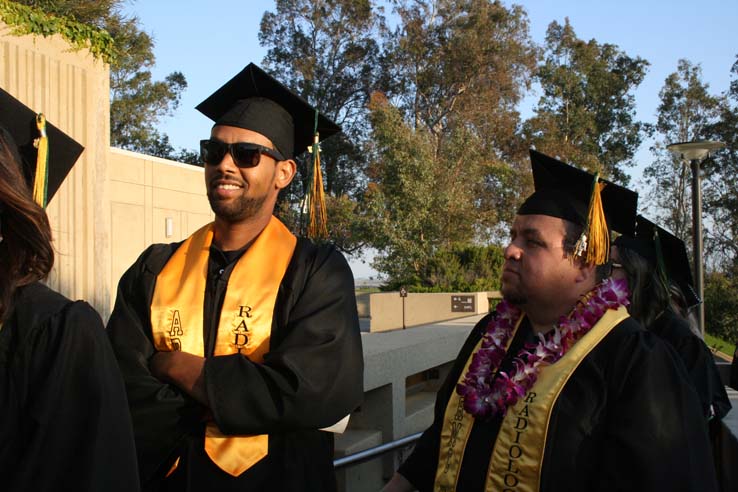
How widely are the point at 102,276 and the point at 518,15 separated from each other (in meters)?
31.6

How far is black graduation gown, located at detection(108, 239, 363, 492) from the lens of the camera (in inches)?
88.8

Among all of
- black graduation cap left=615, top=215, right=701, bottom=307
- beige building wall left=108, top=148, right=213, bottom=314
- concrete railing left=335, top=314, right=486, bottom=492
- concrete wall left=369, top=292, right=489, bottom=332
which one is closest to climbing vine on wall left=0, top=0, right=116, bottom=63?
beige building wall left=108, top=148, right=213, bottom=314

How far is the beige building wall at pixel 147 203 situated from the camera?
579 inches

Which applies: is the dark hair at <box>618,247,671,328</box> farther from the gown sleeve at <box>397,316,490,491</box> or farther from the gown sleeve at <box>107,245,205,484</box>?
the gown sleeve at <box>107,245,205,484</box>

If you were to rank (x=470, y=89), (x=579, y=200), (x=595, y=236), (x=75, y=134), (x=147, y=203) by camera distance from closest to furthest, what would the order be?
1. (x=595, y=236)
2. (x=579, y=200)
3. (x=75, y=134)
4. (x=147, y=203)
5. (x=470, y=89)

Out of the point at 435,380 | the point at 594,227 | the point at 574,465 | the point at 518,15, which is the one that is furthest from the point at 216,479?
the point at 518,15

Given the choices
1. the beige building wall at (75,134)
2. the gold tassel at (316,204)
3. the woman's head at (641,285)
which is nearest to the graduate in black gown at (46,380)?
the gold tassel at (316,204)

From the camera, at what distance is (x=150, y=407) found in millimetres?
2297

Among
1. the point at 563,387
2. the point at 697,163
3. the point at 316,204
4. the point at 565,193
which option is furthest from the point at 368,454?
the point at 697,163

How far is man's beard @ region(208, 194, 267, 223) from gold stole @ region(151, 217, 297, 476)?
0.11m

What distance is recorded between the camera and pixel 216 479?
7.52ft

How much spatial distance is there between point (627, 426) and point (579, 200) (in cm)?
96

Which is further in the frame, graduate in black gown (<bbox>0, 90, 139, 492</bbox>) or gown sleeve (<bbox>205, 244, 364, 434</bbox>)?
gown sleeve (<bbox>205, 244, 364, 434</bbox>)

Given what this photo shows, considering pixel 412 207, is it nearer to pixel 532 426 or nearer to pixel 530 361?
pixel 530 361
